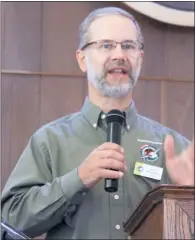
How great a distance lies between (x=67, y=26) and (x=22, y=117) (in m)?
0.27

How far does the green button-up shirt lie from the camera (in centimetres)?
107

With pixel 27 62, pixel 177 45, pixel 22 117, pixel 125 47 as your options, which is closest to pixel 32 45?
pixel 27 62

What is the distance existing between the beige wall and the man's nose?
24 cm

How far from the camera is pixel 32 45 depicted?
1421 millimetres

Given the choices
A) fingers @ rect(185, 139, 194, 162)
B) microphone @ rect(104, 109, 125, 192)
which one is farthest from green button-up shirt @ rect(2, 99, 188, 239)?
fingers @ rect(185, 139, 194, 162)

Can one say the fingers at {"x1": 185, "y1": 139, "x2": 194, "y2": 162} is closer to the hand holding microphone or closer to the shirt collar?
the hand holding microphone

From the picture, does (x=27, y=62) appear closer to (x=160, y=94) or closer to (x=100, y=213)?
(x=160, y=94)

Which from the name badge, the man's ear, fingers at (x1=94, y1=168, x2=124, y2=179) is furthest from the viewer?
the man's ear

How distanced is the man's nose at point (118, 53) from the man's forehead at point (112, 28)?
0.08 feet

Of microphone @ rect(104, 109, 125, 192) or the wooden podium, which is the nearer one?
the wooden podium

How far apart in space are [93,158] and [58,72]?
51cm

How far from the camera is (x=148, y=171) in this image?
1.17 metres

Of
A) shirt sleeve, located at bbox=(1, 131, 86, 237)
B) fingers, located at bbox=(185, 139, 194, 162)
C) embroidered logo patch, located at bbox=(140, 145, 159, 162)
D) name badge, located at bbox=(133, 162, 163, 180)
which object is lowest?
shirt sleeve, located at bbox=(1, 131, 86, 237)

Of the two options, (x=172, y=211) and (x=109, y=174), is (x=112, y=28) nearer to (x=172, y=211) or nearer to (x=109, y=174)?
(x=109, y=174)
